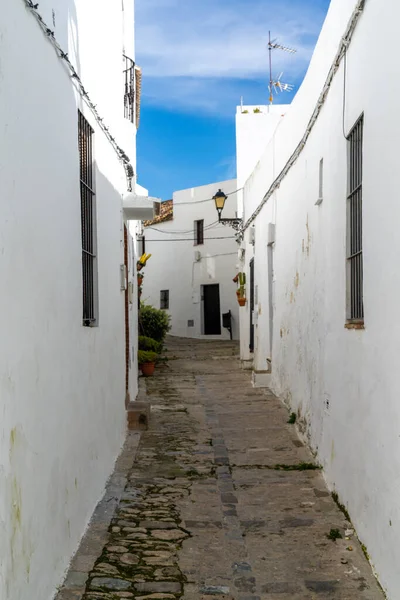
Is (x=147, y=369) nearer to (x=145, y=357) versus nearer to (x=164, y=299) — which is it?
(x=145, y=357)

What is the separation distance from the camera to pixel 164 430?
8.52 meters

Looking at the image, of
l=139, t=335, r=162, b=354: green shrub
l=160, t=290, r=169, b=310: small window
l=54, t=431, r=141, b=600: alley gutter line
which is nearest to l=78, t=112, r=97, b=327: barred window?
l=54, t=431, r=141, b=600: alley gutter line

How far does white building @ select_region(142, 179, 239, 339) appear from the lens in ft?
82.3


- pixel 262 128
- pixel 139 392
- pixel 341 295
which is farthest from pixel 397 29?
pixel 262 128

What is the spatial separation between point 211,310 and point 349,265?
2093 centimetres

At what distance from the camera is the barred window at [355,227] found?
4836mm

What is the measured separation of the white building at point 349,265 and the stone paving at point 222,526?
10.9 inches

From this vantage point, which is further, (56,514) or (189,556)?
(189,556)

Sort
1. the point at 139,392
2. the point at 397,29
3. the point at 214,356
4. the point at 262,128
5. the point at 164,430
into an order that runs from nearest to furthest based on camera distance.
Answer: the point at 397,29, the point at 164,430, the point at 139,392, the point at 262,128, the point at 214,356

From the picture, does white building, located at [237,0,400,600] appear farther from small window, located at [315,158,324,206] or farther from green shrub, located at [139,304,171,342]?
green shrub, located at [139,304,171,342]

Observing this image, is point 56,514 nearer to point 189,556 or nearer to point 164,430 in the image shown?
point 189,556

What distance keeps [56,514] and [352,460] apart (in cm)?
218

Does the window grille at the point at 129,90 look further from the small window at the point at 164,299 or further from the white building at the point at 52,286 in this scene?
the small window at the point at 164,299

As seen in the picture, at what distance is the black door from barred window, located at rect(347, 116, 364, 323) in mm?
20519
